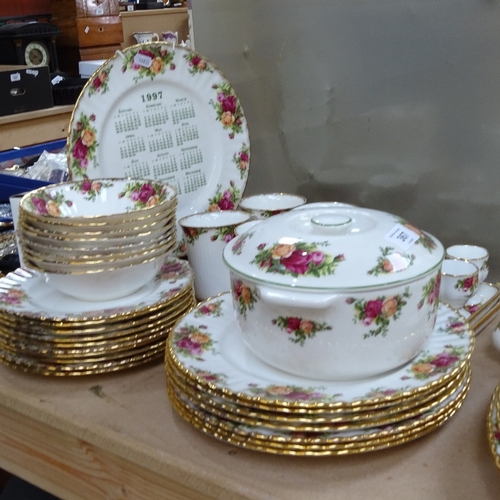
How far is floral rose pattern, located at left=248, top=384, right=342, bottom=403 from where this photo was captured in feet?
1.85

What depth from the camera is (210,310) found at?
30.0 inches

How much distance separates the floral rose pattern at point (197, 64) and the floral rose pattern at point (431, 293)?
59cm

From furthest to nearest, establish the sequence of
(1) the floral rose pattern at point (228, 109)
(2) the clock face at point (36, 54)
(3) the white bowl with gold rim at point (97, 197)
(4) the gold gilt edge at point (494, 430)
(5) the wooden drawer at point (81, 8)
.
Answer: (5) the wooden drawer at point (81, 8) < (2) the clock face at point (36, 54) < (1) the floral rose pattern at point (228, 109) < (3) the white bowl with gold rim at point (97, 197) < (4) the gold gilt edge at point (494, 430)

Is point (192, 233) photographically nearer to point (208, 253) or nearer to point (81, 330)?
point (208, 253)

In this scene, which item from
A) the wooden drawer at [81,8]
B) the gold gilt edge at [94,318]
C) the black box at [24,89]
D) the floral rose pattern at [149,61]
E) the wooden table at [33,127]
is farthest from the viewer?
the wooden drawer at [81,8]

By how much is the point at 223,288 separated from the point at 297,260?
1.16 ft

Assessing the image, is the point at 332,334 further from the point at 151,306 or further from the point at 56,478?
the point at 56,478

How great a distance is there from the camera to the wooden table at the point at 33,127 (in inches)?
100

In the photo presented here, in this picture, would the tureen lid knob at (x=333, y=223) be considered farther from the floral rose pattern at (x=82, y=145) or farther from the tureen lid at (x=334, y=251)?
the floral rose pattern at (x=82, y=145)

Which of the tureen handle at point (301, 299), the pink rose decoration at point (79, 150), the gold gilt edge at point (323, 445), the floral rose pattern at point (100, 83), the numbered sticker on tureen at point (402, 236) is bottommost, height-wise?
the gold gilt edge at point (323, 445)

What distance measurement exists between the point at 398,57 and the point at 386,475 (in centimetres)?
68

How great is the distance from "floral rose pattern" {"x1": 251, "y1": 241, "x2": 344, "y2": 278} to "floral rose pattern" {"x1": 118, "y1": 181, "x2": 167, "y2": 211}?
287 mm

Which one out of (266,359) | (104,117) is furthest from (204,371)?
(104,117)

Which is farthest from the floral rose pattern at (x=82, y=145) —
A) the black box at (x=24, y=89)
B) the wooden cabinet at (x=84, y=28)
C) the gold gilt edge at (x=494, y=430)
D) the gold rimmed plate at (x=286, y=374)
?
the wooden cabinet at (x=84, y=28)
